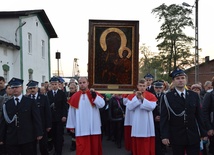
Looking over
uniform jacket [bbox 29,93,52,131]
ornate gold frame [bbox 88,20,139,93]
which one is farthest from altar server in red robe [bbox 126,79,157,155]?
uniform jacket [bbox 29,93,52,131]

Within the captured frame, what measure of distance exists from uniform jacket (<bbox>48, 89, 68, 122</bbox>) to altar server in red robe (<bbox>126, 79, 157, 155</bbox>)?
214 centimetres

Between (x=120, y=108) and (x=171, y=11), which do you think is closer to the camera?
(x=120, y=108)

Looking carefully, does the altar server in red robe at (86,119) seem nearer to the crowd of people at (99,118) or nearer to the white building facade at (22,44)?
the crowd of people at (99,118)

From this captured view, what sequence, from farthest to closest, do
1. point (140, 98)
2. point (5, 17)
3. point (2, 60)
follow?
point (5, 17) < point (2, 60) < point (140, 98)

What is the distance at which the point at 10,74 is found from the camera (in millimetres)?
19438

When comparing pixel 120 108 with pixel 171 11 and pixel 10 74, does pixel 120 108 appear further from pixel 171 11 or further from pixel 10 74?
pixel 171 11

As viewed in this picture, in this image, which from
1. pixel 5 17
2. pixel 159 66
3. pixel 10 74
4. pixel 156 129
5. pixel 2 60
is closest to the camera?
pixel 156 129

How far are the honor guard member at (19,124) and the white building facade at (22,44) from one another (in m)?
12.7

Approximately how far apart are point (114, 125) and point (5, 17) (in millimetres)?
14754

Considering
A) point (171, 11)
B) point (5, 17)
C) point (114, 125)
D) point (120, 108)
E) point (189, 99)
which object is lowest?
point (114, 125)

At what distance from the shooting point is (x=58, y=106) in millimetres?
7840

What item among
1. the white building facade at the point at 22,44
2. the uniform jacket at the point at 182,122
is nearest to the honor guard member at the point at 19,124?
the uniform jacket at the point at 182,122

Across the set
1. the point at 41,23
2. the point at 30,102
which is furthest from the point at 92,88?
the point at 41,23

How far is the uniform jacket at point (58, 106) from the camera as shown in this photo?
7734mm
